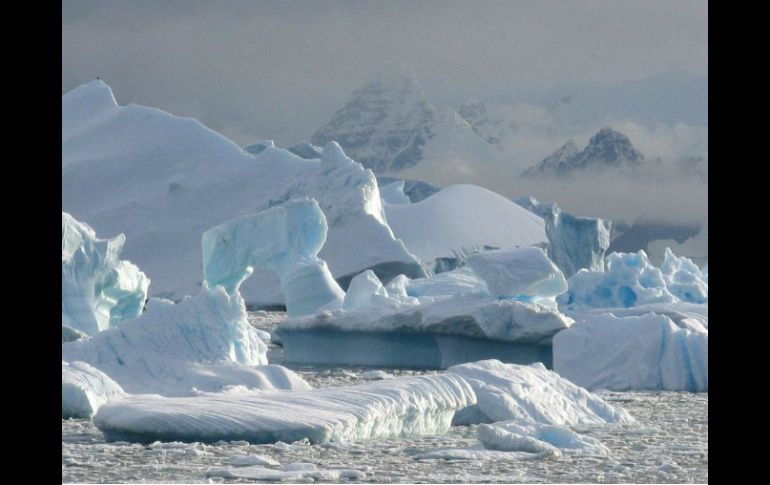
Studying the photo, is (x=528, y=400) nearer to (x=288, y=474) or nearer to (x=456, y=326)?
(x=288, y=474)

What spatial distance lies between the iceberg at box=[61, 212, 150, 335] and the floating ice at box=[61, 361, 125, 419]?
5.86m

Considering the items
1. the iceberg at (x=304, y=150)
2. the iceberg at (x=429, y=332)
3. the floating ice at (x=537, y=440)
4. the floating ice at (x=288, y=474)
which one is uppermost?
the iceberg at (x=304, y=150)

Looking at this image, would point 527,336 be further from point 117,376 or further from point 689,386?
point 117,376

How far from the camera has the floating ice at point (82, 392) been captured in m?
7.24

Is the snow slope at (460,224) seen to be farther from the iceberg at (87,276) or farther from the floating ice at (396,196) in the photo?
the iceberg at (87,276)

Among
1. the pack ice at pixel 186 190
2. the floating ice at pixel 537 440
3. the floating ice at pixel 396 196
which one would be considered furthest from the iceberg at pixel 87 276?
the floating ice at pixel 396 196

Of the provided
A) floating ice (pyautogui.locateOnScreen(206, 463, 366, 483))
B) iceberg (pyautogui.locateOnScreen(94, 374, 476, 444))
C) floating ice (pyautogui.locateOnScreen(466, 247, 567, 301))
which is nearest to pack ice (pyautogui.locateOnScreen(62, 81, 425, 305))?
floating ice (pyautogui.locateOnScreen(466, 247, 567, 301))

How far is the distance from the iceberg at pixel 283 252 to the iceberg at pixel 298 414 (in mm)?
10284

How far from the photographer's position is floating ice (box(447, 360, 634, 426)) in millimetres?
7090

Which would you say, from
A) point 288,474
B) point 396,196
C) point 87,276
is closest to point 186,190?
point 396,196

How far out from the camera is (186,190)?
34.4 m

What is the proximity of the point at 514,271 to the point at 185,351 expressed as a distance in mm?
4966
